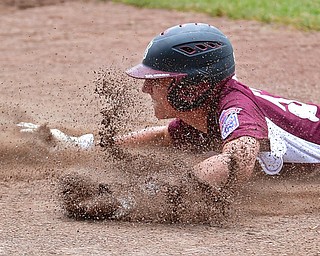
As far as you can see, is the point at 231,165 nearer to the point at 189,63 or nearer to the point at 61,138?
the point at 189,63

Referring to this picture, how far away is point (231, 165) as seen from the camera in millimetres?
4137

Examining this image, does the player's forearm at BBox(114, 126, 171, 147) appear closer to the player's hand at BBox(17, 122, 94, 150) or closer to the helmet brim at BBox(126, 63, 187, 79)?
the player's hand at BBox(17, 122, 94, 150)

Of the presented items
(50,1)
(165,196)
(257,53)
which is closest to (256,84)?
(257,53)

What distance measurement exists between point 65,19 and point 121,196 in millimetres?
5601

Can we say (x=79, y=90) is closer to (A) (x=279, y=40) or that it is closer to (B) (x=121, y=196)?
(A) (x=279, y=40)

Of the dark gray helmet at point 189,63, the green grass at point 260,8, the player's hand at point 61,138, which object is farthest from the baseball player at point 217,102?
the green grass at point 260,8

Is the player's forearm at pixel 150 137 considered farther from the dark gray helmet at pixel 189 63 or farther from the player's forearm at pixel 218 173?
the player's forearm at pixel 218 173

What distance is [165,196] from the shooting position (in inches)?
162

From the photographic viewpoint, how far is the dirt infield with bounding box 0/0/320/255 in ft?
12.4

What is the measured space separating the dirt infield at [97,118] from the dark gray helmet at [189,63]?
0.50 metres

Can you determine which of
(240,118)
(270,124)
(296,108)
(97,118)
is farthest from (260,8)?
(240,118)

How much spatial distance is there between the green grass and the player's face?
461cm

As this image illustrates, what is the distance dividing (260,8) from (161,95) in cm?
544

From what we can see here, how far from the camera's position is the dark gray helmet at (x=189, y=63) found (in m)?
4.55
